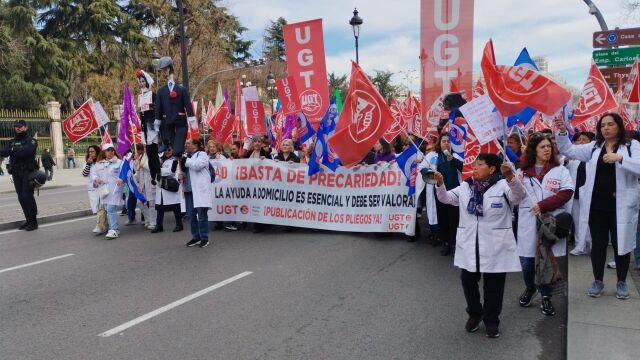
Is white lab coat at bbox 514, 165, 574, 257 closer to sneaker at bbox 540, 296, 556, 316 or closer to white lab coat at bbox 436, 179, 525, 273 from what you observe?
sneaker at bbox 540, 296, 556, 316

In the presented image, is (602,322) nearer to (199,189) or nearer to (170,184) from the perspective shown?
(199,189)

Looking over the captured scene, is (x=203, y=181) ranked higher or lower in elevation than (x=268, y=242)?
higher

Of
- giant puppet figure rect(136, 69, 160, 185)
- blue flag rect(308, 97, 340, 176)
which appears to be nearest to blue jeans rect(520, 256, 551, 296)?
blue flag rect(308, 97, 340, 176)

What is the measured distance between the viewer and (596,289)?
16.0 ft

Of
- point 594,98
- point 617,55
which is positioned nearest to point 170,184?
point 594,98

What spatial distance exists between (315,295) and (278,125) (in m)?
10.4

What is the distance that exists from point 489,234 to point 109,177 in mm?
7266

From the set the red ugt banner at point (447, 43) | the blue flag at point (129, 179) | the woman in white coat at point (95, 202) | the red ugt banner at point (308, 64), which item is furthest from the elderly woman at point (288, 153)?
the woman in white coat at point (95, 202)

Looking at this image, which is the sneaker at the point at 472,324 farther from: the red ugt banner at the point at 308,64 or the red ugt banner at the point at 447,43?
the red ugt banner at the point at 308,64

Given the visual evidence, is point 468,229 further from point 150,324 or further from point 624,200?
point 150,324

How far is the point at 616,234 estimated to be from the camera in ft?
15.8

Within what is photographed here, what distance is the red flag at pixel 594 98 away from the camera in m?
8.34

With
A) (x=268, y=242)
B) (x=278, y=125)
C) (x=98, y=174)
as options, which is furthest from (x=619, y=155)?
(x=278, y=125)

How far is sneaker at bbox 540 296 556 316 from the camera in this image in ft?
15.5
